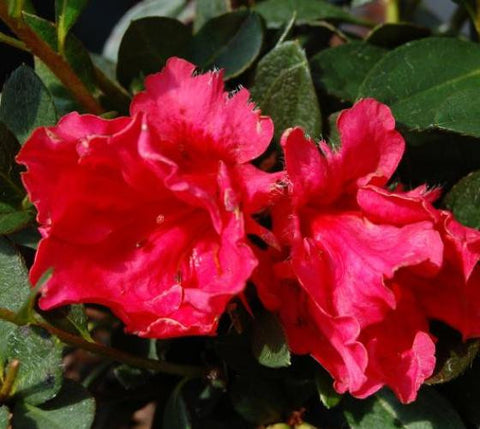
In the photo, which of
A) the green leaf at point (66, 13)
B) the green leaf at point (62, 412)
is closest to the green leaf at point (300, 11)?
the green leaf at point (66, 13)

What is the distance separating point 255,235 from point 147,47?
0.34m

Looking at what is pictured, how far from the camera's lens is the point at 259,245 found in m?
0.84

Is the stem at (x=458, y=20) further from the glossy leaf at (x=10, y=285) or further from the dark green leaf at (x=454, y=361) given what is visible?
the glossy leaf at (x=10, y=285)

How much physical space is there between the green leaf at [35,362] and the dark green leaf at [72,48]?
290 millimetres

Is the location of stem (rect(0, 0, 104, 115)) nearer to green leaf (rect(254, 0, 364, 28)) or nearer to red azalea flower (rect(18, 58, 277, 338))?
red azalea flower (rect(18, 58, 277, 338))

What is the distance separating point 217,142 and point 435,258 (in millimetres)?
218

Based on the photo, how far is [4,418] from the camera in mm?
774

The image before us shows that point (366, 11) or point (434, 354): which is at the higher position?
point (434, 354)

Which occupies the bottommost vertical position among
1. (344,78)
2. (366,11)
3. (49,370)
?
(366,11)

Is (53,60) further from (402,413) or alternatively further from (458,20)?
(458,20)

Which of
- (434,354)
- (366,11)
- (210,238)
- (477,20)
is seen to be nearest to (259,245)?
(210,238)

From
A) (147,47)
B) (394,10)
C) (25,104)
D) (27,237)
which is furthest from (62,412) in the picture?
(394,10)

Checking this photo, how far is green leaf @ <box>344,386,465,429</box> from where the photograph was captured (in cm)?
84

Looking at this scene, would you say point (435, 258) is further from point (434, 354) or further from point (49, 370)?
point (49, 370)
